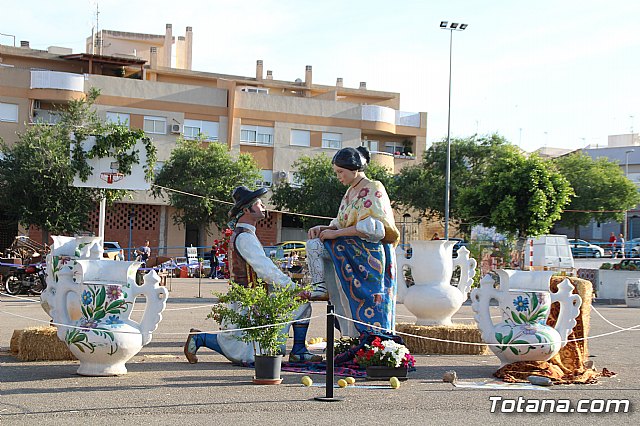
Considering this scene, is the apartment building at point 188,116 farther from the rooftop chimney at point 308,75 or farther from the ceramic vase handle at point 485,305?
the ceramic vase handle at point 485,305

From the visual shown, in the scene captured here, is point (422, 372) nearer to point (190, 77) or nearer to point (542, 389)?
point (542, 389)

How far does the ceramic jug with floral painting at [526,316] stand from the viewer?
35.7 ft

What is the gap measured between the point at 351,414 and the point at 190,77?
50765 mm

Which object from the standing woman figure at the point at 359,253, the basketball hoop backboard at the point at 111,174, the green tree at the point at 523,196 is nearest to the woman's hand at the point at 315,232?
the standing woman figure at the point at 359,253

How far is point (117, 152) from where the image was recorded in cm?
2492

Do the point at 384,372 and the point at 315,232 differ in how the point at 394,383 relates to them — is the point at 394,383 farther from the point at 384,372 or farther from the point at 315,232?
the point at 315,232

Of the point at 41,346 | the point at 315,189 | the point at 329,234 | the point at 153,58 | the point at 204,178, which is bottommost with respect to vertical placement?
the point at 41,346

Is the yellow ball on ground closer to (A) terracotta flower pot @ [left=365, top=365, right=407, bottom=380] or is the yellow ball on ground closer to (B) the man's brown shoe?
(A) terracotta flower pot @ [left=365, top=365, right=407, bottom=380]

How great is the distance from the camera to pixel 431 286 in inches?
564

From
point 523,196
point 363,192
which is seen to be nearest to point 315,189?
point 523,196

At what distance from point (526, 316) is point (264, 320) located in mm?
3109

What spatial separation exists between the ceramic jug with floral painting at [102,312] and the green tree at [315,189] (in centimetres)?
3686

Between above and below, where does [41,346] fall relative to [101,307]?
below

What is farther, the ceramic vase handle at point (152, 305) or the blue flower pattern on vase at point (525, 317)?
the blue flower pattern on vase at point (525, 317)
